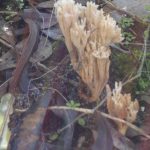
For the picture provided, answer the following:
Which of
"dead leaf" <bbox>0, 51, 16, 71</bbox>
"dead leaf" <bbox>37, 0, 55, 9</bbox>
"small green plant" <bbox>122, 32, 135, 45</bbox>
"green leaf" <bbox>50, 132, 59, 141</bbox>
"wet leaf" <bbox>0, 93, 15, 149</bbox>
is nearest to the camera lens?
"wet leaf" <bbox>0, 93, 15, 149</bbox>

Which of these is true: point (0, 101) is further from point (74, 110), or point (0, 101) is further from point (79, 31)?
point (79, 31)

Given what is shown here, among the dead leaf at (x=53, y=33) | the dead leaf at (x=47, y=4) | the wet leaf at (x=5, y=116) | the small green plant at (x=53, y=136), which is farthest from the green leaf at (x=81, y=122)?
the dead leaf at (x=47, y=4)

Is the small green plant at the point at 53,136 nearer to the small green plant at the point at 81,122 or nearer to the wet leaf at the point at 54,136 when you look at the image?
the wet leaf at the point at 54,136

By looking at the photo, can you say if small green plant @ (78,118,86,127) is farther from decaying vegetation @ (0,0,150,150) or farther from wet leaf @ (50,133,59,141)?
wet leaf @ (50,133,59,141)

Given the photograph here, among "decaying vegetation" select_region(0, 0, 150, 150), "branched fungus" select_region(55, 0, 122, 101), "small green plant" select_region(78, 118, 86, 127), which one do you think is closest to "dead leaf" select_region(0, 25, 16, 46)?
"decaying vegetation" select_region(0, 0, 150, 150)

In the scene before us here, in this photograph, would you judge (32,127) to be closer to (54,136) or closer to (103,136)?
(54,136)

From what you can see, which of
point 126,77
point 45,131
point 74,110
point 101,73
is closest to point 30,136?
point 45,131
